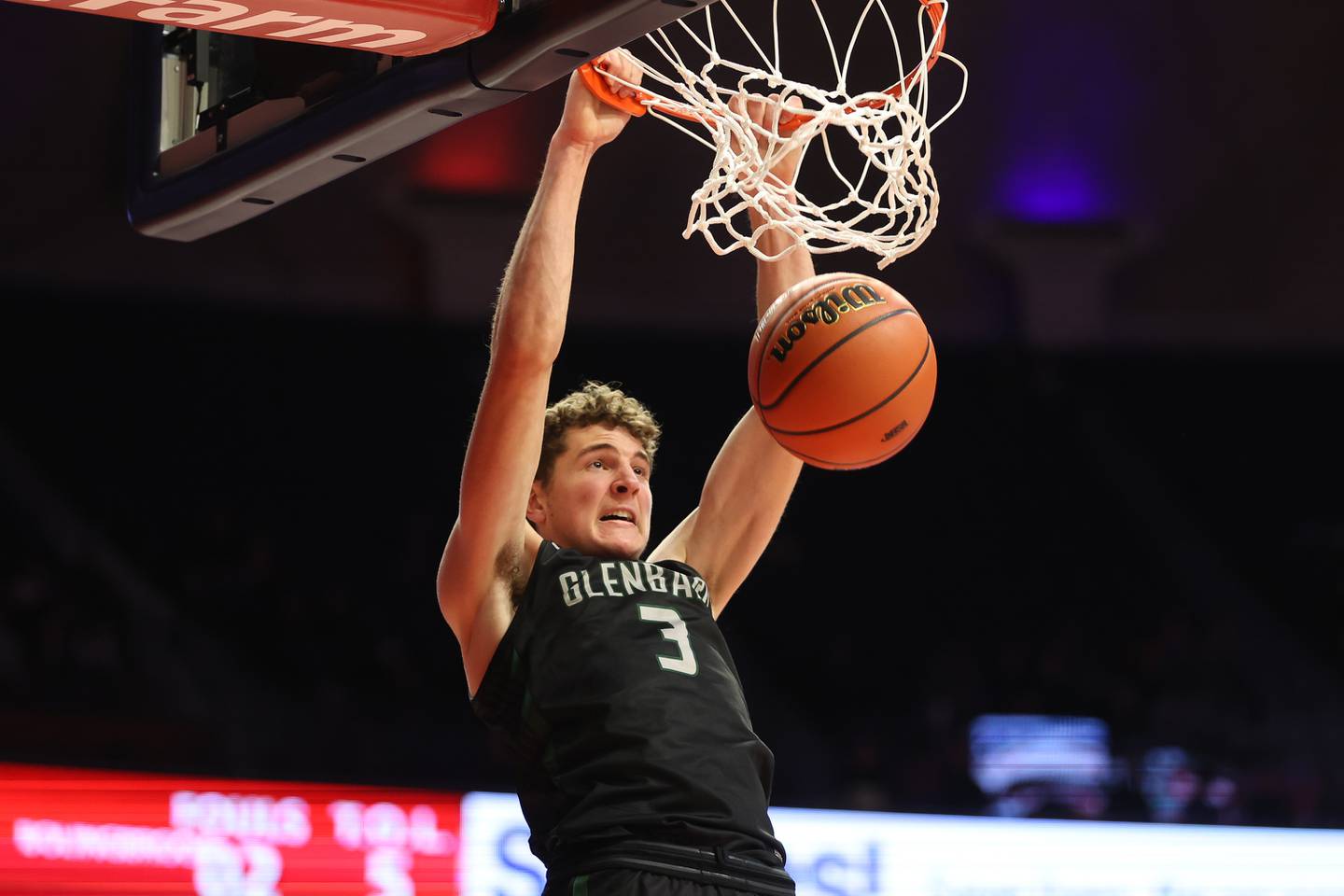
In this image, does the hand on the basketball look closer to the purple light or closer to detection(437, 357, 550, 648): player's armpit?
detection(437, 357, 550, 648): player's armpit

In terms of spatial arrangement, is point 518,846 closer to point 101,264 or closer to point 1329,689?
point 101,264

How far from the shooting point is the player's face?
120 inches

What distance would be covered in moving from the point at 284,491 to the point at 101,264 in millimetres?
1763

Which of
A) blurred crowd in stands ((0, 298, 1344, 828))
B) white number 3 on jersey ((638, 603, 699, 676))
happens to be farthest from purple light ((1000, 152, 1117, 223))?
white number 3 on jersey ((638, 603, 699, 676))

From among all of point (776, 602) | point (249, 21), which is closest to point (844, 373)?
point (249, 21)

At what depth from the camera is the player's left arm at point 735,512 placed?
10.7 feet

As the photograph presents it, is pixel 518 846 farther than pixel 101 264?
No

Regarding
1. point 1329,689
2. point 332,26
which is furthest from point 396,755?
point 1329,689

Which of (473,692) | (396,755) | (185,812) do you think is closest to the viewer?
(473,692)

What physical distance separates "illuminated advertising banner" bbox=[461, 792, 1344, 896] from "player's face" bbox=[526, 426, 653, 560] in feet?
9.76

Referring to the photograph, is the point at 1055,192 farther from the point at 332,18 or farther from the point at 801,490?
the point at 332,18

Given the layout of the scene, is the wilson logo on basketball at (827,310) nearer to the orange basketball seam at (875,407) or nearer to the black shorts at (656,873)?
the orange basketball seam at (875,407)

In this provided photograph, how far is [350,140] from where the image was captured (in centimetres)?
290

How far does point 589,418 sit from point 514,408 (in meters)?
0.36
